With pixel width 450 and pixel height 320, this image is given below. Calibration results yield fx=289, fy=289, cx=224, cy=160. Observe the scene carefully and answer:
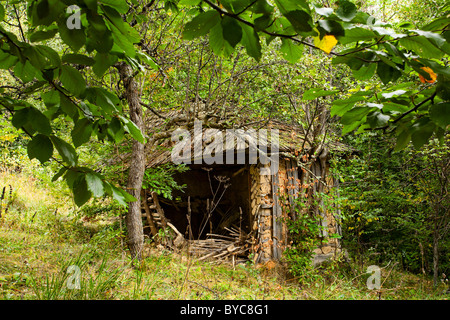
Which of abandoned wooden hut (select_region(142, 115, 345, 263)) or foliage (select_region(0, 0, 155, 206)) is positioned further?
abandoned wooden hut (select_region(142, 115, 345, 263))

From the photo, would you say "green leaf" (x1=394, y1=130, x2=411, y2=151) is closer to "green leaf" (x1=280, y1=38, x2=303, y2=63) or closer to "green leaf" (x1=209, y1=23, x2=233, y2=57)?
"green leaf" (x1=280, y1=38, x2=303, y2=63)

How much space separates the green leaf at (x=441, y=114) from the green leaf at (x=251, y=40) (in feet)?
1.62

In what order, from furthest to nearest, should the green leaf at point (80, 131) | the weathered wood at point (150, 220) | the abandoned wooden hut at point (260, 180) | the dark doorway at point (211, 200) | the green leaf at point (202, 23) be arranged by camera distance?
the dark doorway at point (211, 200)
the weathered wood at point (150, 220)
the abandoned wooden hut at point (260, 180)
the green leaf at point (80, 131)
the green leaf at point (202, 23)

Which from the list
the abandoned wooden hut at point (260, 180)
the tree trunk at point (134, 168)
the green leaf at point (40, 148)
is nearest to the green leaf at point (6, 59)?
the green leaf at point (40, 148)

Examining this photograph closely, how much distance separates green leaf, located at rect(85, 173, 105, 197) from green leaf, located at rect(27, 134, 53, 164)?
15cm

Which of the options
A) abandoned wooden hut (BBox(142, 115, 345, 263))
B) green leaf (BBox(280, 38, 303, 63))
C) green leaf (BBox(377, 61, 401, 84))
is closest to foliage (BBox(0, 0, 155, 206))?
green leaf (BBox(280, 38, 303, 63))

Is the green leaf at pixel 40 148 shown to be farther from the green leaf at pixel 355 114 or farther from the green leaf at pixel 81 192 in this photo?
the green leaf at pixel 355 114

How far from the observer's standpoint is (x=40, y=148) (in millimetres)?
906

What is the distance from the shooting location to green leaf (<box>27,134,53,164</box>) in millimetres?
901

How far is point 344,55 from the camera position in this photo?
2.63ft

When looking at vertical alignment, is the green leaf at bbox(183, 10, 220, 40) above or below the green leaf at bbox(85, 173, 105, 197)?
above

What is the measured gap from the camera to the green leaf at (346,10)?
64 cm

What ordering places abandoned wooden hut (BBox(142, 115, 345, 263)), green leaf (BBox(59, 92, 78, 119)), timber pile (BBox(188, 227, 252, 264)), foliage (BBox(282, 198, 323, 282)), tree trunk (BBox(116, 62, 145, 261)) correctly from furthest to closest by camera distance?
timber pile (BBox(188, 227, 252, 264)) → abandoned wooden hut (BBox(142, 115, 345, 263)) → foliage (BBox(282, 198, 323, 282)) → tree trunk (BBox(116, 62, 145, 261)) → green leaf (BBox(59, 92, 78, 119))
